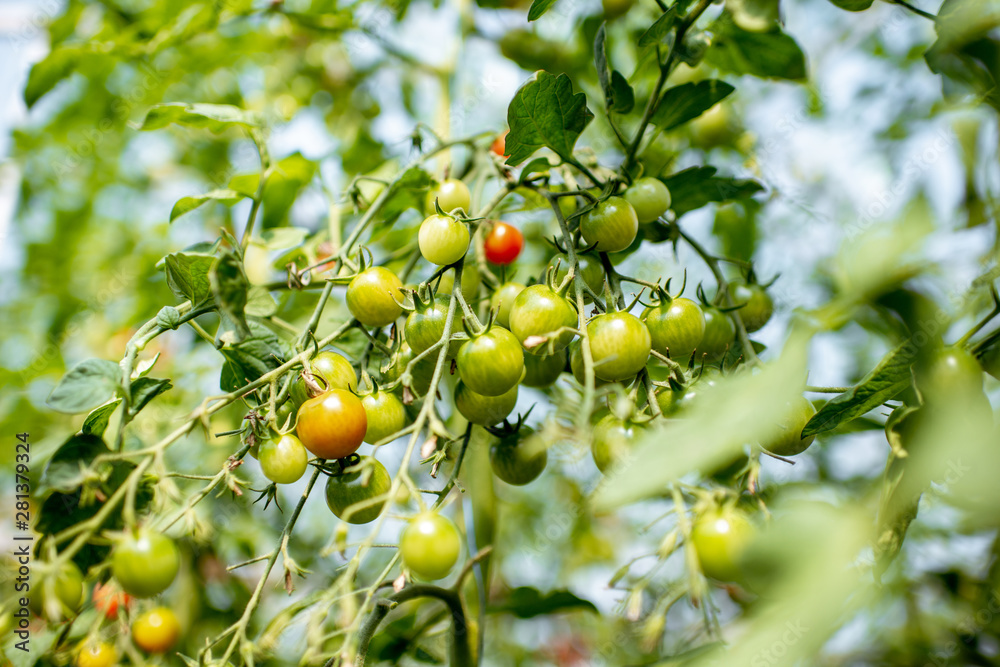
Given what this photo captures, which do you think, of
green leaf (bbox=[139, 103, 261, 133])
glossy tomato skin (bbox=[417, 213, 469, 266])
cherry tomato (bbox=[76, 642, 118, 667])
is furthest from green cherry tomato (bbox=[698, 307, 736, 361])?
cherry tomato (bbox=[76, 642, 118, 667])

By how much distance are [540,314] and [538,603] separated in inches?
19.2

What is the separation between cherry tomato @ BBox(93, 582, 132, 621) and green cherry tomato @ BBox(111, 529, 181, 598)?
8.9 inches

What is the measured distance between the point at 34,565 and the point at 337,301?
91cm

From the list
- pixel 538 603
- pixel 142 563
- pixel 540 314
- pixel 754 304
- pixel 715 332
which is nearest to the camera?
pixel 142 563

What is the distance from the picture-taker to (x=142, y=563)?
426mm

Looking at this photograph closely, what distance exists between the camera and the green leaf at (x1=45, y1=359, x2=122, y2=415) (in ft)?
1.59

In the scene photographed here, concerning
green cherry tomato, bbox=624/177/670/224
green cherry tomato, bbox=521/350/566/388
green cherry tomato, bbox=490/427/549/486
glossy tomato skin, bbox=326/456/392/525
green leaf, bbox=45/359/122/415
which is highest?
green cherry tomato, bbox=624/177/670/224

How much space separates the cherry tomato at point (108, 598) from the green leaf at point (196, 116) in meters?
0.52

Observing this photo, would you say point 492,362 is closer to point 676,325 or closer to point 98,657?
point 676,325

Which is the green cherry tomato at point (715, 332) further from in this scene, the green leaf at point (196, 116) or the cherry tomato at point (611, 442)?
the green leaf at point (196, 116)

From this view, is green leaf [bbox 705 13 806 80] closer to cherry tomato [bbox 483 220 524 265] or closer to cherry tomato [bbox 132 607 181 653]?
cherry tomato [bbox 483 220 524 265]

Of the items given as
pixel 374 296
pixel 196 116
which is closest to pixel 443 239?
pixel 374 296

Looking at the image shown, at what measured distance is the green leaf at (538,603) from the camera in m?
0.84

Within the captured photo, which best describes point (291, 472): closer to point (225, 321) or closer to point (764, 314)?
point (225, 321)
